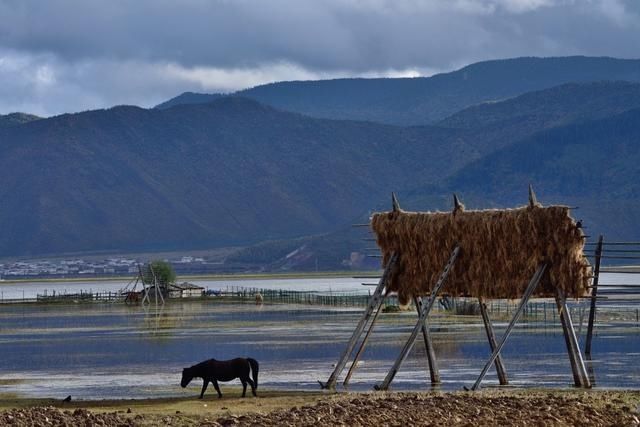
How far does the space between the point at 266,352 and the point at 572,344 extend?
54.9 ft

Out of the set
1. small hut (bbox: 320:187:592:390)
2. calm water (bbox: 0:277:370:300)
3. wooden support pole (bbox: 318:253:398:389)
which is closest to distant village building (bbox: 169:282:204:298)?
calm water (bbox: 0:277:370:300)

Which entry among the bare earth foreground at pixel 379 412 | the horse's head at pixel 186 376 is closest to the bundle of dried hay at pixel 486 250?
the bare earth foreground at pixel 379 412

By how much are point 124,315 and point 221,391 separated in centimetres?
4992

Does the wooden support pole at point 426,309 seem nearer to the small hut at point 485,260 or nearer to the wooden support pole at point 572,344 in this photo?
the small hut at point 485,260

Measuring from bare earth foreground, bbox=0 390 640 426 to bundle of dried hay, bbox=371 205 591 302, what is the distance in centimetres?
267

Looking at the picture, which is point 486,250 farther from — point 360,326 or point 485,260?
point 360,326

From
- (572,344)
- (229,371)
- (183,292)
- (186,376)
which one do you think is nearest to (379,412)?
(229,371)

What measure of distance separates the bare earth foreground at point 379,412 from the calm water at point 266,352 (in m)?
3.48

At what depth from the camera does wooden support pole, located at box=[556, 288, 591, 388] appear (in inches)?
1137

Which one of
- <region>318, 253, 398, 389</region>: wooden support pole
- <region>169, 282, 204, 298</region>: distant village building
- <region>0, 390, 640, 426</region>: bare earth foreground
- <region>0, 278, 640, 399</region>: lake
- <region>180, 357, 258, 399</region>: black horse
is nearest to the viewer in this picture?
<region>0, 390, 640, 426</region>: bare earth foreground

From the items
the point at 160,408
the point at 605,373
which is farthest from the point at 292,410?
the point at 605,373

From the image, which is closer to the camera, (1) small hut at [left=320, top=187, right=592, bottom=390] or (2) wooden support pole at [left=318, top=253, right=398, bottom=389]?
(1) small hut at [left=320, top=187, right=592, bottom=390]

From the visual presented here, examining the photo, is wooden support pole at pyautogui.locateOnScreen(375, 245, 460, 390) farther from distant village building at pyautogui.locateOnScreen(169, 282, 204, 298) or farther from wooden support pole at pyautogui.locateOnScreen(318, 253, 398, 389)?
distant village building at pyautogui.locateOnScreen(169, 282, 204, 298)

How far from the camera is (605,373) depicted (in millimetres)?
33812
